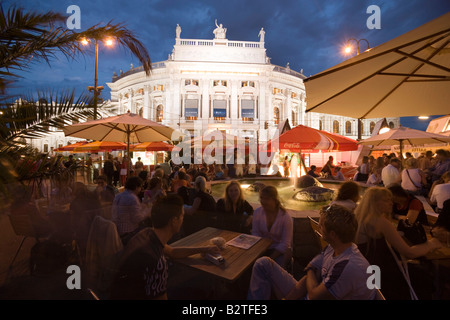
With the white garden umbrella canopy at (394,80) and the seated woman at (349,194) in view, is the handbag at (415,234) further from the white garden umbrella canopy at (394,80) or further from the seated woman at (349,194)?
the white garden umbrella canopy at (394,80)

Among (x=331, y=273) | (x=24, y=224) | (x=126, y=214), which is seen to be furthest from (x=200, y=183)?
(x=24, y=224)

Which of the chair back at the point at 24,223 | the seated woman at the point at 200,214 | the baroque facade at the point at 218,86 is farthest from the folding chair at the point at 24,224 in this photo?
the baroque facade at the point at 218,86

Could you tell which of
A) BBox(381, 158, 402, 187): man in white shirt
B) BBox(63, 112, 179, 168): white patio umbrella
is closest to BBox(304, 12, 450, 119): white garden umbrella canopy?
BBox(381, 158, 402, 187): man in white shirt

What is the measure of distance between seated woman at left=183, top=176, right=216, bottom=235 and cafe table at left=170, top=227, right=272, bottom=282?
2.99ft

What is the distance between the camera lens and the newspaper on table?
107 inches

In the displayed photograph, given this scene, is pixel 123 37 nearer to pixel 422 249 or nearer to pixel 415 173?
pixel 422 249

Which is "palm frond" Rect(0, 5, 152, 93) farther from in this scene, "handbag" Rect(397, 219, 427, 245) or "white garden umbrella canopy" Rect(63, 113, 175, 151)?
"handbag" Rect(397, 219, 427, 245)

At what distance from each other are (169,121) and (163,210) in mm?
35332

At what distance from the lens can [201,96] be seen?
3603cm

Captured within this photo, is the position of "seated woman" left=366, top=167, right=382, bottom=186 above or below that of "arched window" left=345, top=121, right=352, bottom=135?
below

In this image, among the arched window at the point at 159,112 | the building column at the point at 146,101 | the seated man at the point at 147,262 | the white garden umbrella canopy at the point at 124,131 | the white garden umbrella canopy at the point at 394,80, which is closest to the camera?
the seated man at the point at 147,262

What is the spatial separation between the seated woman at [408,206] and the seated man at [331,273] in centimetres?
212

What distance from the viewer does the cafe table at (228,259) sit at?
2.12 meters

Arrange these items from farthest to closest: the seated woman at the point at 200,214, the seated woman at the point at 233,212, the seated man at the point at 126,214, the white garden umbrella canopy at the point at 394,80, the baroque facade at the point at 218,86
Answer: the baroque facade at the point at 218,86, the seated woman at the point at 200,214, the seated woman at the point at 233,212, the seated man at the point at 126,214, the white garden umbrella canopy at the point at 394,80
